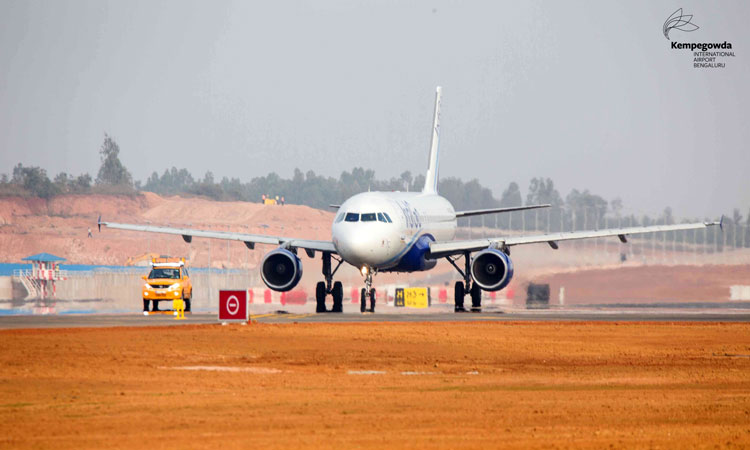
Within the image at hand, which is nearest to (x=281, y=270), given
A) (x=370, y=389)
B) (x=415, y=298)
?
(x=415, y=298)

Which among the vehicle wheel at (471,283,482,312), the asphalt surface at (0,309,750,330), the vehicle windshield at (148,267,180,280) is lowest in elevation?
the asphalt surface at (0,309,750,330)

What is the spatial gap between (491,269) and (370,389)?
28454mm

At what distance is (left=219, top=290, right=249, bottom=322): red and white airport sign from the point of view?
A: 38.7m

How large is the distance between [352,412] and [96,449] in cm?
476

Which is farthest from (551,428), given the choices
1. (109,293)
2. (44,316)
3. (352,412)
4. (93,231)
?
(93,231)

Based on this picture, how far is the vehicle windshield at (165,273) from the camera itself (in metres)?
53.8

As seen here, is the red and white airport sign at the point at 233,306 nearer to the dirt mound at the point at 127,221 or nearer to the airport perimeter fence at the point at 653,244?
the airport perimeter fence at the point at 653,244

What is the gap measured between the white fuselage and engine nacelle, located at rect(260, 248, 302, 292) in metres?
2.50

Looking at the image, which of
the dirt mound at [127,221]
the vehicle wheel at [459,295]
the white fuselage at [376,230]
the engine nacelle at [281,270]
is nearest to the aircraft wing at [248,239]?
the engine nacelle at [281,270]

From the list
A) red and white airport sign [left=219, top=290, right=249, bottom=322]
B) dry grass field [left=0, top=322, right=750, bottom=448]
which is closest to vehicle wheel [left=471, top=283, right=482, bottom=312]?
red and white airport sign [left=219, top=290, right=249, bottom=322]

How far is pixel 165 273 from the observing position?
54.2 m

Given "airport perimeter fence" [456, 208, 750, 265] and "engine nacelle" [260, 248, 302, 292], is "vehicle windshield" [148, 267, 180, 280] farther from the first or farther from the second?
"airport perimeter fence" [456, 208, 750, 265]

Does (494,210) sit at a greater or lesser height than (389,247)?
greater

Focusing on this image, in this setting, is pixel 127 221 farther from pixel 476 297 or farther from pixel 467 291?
pixel 467 291
